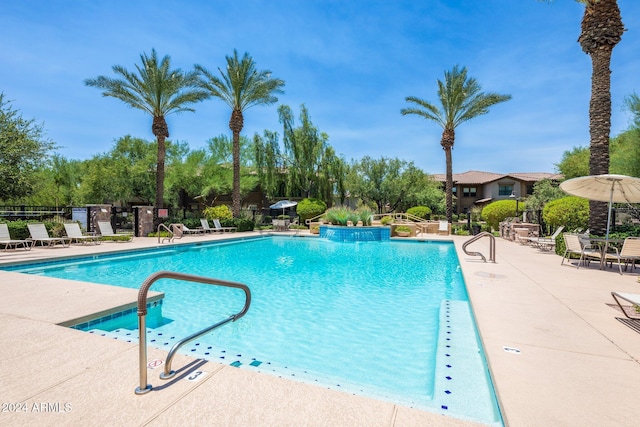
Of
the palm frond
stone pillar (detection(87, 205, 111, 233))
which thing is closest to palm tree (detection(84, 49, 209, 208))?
the palm frond

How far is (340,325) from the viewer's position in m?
5.18

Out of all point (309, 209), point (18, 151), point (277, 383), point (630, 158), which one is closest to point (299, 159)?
point (309, 209)

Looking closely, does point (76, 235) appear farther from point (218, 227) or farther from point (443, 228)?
point (443, 228)

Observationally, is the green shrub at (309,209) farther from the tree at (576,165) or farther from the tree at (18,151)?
the tree at (576,165)

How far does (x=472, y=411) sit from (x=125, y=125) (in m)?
33.0

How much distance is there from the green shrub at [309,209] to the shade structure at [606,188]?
18.8 metres

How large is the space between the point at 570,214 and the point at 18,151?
2781 cm

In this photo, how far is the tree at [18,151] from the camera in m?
16.8

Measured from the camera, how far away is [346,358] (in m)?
4.05

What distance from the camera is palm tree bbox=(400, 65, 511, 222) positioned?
20859 mm

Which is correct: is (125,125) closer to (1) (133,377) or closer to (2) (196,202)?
(2) (196,202)

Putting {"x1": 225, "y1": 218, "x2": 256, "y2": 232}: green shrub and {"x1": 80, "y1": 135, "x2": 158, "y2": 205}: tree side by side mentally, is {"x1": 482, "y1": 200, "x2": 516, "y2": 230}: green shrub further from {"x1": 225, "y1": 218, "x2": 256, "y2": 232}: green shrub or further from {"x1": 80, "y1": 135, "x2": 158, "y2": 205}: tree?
{"x1": 80, "y1": 135, "x2": 158, "y2": 205}: tree

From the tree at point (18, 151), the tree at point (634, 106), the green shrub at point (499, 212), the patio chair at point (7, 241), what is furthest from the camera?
the green shrub at point (499, 212)

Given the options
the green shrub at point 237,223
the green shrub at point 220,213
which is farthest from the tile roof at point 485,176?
the green shrub at point 220,213
